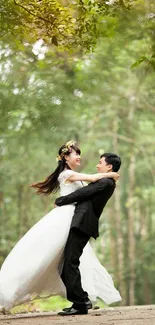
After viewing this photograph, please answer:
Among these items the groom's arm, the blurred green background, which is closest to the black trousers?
the groom's arm

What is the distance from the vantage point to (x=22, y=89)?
17344 millimetres

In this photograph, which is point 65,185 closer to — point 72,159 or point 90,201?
point 72,159

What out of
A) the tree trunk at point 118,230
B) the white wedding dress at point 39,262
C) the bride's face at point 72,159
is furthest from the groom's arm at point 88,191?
the tree trunk at point 118,230

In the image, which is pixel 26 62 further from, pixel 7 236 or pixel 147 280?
pixel 147 280

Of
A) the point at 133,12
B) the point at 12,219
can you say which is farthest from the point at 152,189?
the point at 133,12

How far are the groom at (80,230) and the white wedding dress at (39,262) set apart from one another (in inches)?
4.2

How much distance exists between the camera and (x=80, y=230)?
6691 millimetres

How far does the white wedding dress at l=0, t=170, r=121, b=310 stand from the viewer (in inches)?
261

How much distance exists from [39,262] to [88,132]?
53.9 feet

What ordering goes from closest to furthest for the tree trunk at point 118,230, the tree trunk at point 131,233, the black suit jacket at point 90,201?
the black suit jacket at point 90,201, the tree trunk at point 118,230, the tree trunk at point 131,233

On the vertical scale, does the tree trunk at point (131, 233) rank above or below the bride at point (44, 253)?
below

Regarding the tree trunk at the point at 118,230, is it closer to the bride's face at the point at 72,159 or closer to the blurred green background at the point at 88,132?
the blurred green background at the point at 88,132

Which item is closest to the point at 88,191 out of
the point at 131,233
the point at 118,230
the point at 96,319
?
the point at 96,319

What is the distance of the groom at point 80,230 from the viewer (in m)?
6.70
